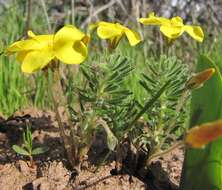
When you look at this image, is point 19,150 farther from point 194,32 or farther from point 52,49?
point 194,32

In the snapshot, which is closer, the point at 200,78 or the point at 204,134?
the point at 204,134

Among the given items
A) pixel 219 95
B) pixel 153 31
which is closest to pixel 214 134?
pixel 219 95

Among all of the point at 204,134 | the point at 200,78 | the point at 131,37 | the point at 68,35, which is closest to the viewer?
the point at 204,134

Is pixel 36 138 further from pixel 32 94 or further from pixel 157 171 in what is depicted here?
pixel 32 94

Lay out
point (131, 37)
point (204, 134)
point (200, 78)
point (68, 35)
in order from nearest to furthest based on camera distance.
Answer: point (204, 134)
point (200, 78)
point (68, 35)
point (131, 37)

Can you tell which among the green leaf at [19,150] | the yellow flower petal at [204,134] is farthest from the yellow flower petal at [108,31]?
the yellow flower petal at [204,134]

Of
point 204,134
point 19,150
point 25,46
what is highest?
point 25,46

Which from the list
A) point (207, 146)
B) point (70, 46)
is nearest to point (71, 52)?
point (70, 46)

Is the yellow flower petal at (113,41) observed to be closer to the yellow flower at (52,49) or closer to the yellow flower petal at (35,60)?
the yellow flower at (52,49)
